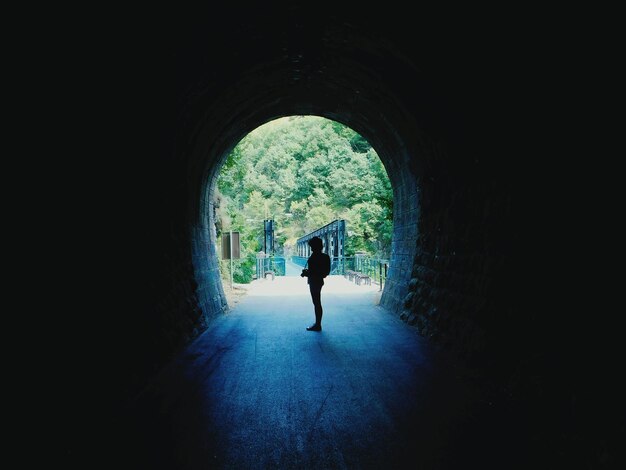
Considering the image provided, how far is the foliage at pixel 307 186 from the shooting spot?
3075 cm

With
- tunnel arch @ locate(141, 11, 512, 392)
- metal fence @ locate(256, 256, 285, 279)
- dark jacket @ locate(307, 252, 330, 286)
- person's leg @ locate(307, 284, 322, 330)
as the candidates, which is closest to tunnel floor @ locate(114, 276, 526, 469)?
tunnel arch @ locate(141, 11, 512, 392)

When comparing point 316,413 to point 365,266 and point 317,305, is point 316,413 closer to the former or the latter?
point 317,305

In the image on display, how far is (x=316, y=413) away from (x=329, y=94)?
8.22m

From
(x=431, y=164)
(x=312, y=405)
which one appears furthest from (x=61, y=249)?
(x=431, y=164)

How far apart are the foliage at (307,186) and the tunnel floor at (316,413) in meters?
17.1

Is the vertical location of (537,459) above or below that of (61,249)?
below

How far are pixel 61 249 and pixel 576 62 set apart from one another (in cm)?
444

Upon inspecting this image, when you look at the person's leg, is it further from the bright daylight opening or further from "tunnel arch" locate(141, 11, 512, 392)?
the bright daylight opening

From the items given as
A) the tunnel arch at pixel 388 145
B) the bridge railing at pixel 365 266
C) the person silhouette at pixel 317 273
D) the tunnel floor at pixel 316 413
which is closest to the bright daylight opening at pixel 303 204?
the bridge railing at pixel 365 266

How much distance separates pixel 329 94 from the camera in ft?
34.9

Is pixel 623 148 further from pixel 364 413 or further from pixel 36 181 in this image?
pixel 36 181

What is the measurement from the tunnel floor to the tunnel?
0.98ft

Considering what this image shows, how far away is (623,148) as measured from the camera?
3.28m

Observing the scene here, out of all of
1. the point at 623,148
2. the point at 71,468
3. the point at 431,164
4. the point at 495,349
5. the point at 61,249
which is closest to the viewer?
the point at 71,468
